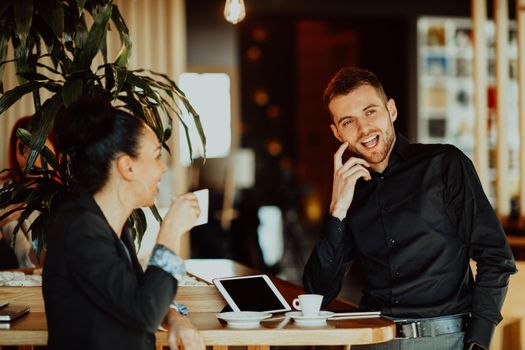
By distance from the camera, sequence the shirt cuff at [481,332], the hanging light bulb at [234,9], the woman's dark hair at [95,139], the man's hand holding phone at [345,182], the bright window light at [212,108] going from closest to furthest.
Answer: the woman's dark hair at [95,139]
the shirt cuff at [481,332]
the man's hand holding phone at [345,182]
the hanging light bulb at [234,9]
the bright window light at [212,108]

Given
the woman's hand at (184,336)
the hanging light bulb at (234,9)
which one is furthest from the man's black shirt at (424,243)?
the hanging light bulb at (234,9)

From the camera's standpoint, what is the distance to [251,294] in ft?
8.48

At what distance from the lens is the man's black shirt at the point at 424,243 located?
98.0 inches

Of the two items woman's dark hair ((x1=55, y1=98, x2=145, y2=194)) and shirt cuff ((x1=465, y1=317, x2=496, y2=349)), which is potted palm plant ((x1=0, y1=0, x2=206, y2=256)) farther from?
shirt cuff ((x1=465, y1=317, x2=496, y2=349))

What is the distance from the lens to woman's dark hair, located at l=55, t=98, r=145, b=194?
2021 mm

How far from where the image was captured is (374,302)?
106 inches

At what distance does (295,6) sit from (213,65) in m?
1.09

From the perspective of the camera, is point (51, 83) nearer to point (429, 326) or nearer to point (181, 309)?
point (181, 309)

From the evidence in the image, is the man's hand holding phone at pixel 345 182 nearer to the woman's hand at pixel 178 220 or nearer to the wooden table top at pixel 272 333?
the wooden table top at pixel 272 333

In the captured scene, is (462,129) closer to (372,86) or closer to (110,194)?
(372,86)

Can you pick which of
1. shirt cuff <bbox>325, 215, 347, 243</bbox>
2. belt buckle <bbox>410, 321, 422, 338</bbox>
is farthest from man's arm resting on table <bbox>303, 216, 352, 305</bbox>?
belt buckle <bbox>410, 321, 422, 338</bbox>

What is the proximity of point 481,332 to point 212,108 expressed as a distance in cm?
821

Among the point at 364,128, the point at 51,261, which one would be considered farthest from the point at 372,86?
the point at 51,261

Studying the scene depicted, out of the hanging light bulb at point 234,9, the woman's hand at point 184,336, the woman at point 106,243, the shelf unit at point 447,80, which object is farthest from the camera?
the shelf unit at point 447,80
